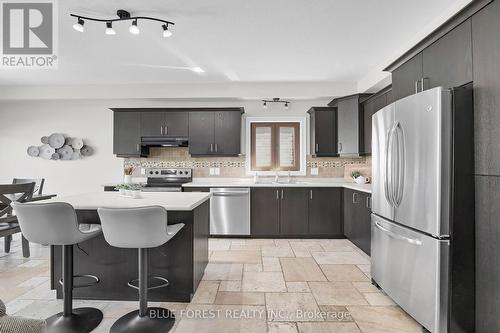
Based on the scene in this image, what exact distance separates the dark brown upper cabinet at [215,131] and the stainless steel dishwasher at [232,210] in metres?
0.71

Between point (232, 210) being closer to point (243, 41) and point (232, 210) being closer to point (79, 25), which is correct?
point (243, 41)

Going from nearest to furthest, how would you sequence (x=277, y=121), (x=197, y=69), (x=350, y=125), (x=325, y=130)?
(x=197, y=69), (x=350, y=125), (x=325, y=130), (x=277, y=121)

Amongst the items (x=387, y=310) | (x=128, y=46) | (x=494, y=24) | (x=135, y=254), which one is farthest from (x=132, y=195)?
(x=494, y=24)

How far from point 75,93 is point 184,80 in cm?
201

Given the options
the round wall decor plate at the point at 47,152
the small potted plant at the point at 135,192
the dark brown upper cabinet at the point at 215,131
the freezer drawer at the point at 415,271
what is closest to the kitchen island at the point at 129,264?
the small potted plant at the point at 135,192

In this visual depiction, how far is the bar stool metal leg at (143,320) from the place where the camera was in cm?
189

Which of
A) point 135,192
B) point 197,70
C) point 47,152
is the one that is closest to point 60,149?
point 47,152

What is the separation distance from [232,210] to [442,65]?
3227 mm

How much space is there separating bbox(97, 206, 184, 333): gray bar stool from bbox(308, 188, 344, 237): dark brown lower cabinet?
281 centimetres

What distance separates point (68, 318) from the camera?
6.48 feet

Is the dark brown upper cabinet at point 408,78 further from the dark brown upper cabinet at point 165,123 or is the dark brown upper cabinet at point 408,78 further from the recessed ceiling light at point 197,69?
the dark brown upper cabinet at point 165,123

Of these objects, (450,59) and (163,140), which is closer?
(450,59)

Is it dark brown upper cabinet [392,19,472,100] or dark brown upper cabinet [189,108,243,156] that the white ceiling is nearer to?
dark brown upper cabinet [392,19,472,100]

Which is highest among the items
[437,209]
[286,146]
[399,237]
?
[286,146]
